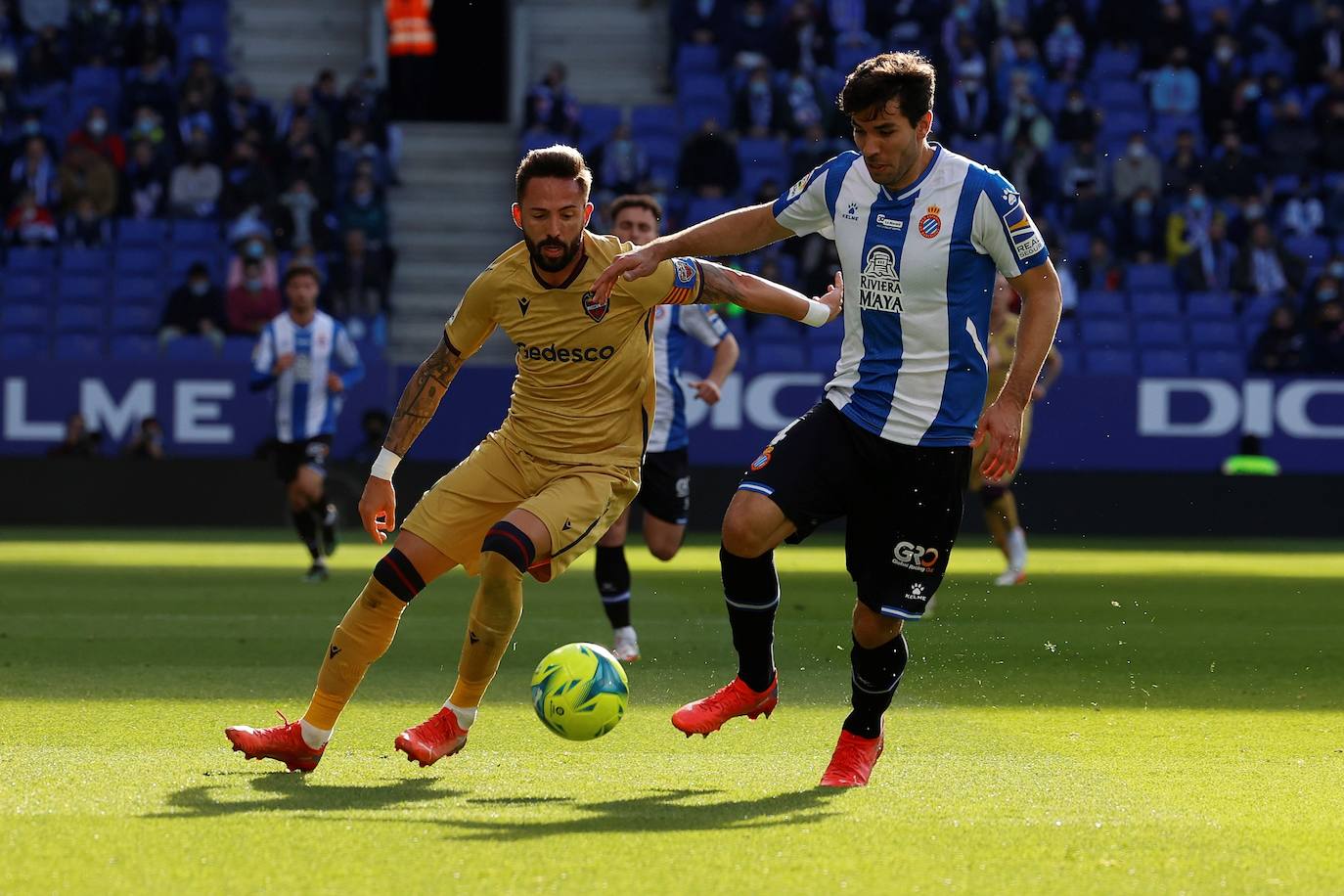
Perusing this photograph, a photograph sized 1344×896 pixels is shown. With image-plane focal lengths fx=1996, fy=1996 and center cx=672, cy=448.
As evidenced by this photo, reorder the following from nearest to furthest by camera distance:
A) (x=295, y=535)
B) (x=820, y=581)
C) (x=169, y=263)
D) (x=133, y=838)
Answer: (x=133, y=838) < (x=820, y=581) < (x=295, y=535) < (x=169, y=263)

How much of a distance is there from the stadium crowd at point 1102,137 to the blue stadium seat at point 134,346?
5040 millimetres

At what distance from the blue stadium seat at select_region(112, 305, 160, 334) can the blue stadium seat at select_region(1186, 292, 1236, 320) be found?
36.4 ft

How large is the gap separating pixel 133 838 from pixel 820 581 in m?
9.42

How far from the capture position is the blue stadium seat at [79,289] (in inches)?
828

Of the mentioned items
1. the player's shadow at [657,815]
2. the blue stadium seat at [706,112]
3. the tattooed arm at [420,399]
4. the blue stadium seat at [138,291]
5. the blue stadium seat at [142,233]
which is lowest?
the blue stadium seat at [138,291]

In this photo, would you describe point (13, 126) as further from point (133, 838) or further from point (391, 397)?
point (133, 838)

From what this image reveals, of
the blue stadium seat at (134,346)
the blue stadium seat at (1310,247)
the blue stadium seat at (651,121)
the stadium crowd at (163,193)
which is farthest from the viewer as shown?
the blue stadium seat at (651,121)

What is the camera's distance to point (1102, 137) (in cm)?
2397

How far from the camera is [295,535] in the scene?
18328 mm

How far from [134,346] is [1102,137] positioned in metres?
11.6

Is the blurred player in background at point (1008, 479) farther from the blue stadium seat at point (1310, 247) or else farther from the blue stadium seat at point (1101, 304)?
the blue stadium seat at point (1310, 247)

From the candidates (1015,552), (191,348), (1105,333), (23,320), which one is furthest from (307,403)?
(1105,333)

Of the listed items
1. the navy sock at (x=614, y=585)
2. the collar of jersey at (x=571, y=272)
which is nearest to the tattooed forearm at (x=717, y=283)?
the collar of jersey at (x=571, y=272)

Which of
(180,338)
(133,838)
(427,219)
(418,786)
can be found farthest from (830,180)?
(427,219)
